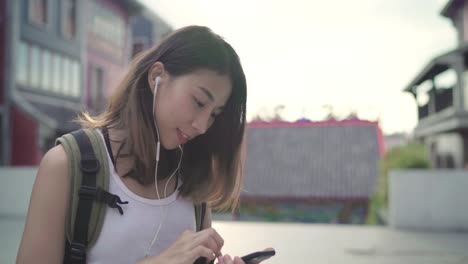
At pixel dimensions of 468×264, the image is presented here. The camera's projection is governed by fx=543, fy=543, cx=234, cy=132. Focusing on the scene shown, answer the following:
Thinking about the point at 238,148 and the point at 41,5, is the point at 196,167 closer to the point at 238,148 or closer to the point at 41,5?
the point at 238,148

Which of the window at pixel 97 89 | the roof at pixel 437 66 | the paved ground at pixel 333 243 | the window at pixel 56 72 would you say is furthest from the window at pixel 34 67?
the roof at pixel 437 66

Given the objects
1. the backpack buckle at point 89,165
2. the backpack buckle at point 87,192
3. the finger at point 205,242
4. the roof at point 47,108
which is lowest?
the finger at point 205,242

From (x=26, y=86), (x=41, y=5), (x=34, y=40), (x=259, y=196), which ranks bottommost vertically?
(x=259, y=196)

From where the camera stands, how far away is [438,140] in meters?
17.7

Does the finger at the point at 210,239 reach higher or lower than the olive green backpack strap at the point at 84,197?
lower

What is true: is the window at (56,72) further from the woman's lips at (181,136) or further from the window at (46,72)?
the woman's lips at (181,136)

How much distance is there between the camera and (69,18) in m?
19.0

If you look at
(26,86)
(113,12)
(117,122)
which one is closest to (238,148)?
(117,122)

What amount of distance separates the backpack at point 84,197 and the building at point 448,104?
13.6 m

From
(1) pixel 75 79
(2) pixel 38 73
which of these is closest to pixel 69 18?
(1) pixel 75 79

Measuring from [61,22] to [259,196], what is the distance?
8808mm

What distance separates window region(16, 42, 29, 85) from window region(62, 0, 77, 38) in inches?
103

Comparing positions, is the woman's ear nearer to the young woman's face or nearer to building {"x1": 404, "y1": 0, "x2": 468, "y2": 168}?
the young woman's face

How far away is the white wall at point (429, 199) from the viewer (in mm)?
9719
